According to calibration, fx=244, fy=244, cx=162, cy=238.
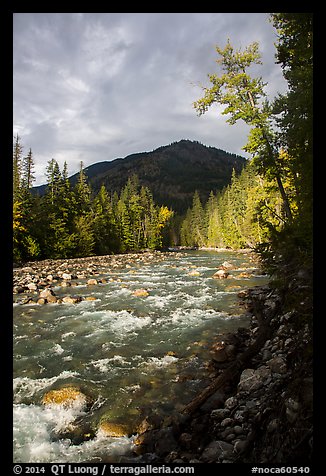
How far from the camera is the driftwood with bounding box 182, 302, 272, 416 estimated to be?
4543mm

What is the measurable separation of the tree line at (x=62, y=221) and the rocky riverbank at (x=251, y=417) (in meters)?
28.2

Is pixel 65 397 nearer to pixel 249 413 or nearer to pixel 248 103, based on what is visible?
pixel 249 413

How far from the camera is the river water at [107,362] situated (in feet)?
13.7

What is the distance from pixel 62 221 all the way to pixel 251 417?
1364 inches

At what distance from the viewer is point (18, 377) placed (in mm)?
6070

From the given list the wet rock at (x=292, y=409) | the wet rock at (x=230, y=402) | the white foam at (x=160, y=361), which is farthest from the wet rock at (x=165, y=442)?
the white foam at (x=160, y=361)

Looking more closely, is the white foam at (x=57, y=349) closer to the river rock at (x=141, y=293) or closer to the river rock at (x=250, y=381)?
the river rock at (x=250, y=381)

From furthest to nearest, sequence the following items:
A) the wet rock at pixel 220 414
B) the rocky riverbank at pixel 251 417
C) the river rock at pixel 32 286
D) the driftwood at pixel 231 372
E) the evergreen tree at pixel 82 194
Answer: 1. the evergreen tree at pixel 82 194
2. the river rock at pixel 32 286
3. the driftwood at pixel 231 372
4. the wet rock at pixel 220 414
5. the rocky riverbank at pixel 251 417

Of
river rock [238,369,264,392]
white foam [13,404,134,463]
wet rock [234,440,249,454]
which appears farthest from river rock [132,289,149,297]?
wet rock [234,440,249,454]

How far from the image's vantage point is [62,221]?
1353 inches

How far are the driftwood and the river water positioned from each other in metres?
0.43

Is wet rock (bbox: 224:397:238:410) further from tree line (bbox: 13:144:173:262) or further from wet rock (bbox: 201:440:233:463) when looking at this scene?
tree line (bbox: 13:144:173:262)

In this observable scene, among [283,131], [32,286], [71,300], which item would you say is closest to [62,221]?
[32,286]
